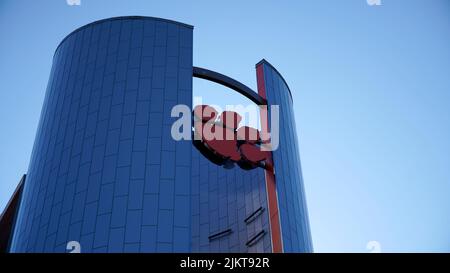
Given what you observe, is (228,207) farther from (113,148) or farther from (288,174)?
Answer: (113,148)

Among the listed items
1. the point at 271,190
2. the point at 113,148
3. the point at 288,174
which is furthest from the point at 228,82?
the point at 113,148

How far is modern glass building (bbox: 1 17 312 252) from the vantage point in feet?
104

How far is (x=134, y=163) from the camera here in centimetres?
3356

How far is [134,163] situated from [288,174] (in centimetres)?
1081

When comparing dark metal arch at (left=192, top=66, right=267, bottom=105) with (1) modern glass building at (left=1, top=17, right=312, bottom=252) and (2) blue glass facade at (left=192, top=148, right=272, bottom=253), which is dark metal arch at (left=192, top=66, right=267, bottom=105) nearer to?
(1) modern glass building at (left=1, top=17, right=312, bottom=252)

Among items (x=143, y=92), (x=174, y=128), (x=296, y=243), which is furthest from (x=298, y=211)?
(x=143, y=92)

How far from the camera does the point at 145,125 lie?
3528 cm

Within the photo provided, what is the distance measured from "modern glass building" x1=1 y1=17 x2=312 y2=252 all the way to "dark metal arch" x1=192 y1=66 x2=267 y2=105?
77 millimetres

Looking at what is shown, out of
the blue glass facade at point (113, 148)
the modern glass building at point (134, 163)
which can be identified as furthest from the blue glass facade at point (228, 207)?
the blue glass facade at point (113, 148)

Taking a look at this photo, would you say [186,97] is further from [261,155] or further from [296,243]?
[296,243]

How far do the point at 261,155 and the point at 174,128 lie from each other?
628cm

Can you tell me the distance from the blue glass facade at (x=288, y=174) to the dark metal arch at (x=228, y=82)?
81 cm

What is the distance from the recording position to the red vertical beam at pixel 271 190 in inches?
1347

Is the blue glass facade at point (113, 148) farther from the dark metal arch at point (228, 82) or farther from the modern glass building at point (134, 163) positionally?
the dark metal arch at point (228, 82)
